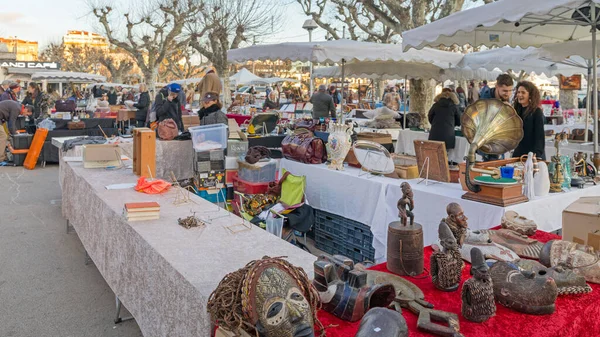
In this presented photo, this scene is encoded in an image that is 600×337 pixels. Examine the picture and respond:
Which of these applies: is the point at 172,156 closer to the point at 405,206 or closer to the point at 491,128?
the point at 491,128

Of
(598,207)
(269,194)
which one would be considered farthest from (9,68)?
(598,207)

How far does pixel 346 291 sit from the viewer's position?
1808 mm

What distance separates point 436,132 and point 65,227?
508cm

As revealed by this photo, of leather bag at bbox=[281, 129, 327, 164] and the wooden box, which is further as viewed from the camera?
leather bag at bbox=[281, 129, 327, 164]

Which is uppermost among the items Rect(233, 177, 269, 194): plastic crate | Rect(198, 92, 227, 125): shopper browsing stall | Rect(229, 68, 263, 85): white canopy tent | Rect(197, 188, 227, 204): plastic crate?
Rect(229, 68, 263, 85): white canopy tent

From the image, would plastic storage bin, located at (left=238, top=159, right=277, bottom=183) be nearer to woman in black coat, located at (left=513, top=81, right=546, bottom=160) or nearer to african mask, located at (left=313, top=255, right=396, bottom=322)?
woman in black coat, located at (left=513, top=81, right=546, bottom=160)

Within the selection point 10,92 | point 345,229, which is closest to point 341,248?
point 345,229

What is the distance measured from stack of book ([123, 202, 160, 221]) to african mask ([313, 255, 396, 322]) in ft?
5.43

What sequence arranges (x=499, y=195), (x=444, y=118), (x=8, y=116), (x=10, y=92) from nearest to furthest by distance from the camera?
(x=499, y=195), (x=444, y=118), (x=8, y=116), (x=10, y=92)

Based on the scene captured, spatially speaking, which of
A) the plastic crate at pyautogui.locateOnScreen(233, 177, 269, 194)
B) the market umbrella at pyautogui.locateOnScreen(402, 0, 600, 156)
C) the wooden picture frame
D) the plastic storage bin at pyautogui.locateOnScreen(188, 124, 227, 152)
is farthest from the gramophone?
the plastic storage bin at pyautogui.locateOnScreen(188, 124, 227, 152)

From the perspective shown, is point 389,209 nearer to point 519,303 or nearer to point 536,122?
point 536,122

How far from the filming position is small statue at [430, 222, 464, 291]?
2018 mm

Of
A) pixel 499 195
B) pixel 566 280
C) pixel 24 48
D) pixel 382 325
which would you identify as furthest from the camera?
pixel 24 48

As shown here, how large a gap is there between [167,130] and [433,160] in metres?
3.51
